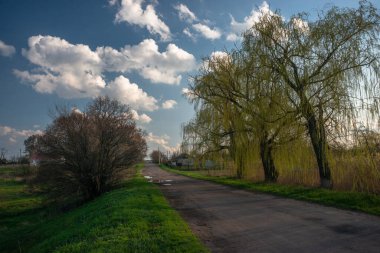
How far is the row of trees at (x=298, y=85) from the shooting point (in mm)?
14211

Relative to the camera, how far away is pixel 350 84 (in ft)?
46.5

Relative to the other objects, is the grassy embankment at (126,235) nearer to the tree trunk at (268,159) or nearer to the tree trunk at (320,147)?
the tree trunk at (320,147)

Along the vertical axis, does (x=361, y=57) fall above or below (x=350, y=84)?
above

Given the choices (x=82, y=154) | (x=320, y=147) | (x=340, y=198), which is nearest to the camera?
(x=340, y=198)

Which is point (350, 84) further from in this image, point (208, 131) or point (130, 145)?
point (130, 145)

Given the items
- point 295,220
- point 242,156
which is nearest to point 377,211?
point 295,220

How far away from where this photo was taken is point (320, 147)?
15.5 meters

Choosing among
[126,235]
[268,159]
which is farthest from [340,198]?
[268,159]

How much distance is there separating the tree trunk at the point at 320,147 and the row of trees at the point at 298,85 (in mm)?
46

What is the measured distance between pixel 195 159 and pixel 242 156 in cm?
754

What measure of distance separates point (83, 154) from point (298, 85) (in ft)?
53.0

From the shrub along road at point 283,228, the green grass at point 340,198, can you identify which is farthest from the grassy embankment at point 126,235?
the green grass at point 340,198

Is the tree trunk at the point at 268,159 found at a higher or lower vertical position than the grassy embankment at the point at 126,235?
higher

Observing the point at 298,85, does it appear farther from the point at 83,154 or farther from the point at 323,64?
the point at 83,154
